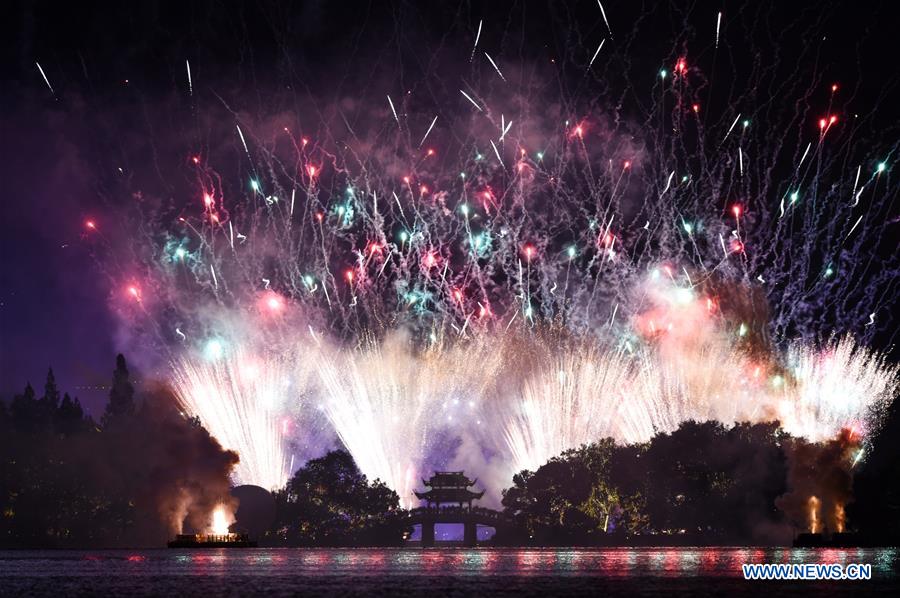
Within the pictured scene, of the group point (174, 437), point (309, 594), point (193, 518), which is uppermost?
point (174, 437)

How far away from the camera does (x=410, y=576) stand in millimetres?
70188

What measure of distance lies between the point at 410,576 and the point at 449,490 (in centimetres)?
6964

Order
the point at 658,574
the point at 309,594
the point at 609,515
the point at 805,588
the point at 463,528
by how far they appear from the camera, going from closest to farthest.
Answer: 1. the point at 309,594
2. the point at 805,588
3. the point at 658,574
4. the point at 609,515
5. the point at 463,528

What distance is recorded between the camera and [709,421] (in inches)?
4469

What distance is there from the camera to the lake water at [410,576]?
57.4m

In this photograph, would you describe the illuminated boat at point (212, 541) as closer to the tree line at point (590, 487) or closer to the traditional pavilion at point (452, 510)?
the tree line at point (590, 487)

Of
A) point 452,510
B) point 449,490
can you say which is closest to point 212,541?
point 452,510

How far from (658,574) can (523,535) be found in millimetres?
59585

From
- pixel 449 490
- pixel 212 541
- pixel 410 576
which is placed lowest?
pixel 410 576

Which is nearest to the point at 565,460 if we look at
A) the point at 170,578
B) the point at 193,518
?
the point at 193,518

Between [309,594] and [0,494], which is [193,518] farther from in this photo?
A: [309,594]

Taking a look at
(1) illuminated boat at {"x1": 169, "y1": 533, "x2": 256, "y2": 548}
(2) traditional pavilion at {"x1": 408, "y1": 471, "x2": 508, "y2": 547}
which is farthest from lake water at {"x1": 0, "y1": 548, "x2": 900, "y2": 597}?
(2) traditional pavilion at {"x1": 408, "y1": 471, "x2": 508, "y2": 547}

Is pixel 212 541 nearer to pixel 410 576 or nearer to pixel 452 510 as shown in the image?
pixel 452 510

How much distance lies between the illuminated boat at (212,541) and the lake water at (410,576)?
16.1 metres
